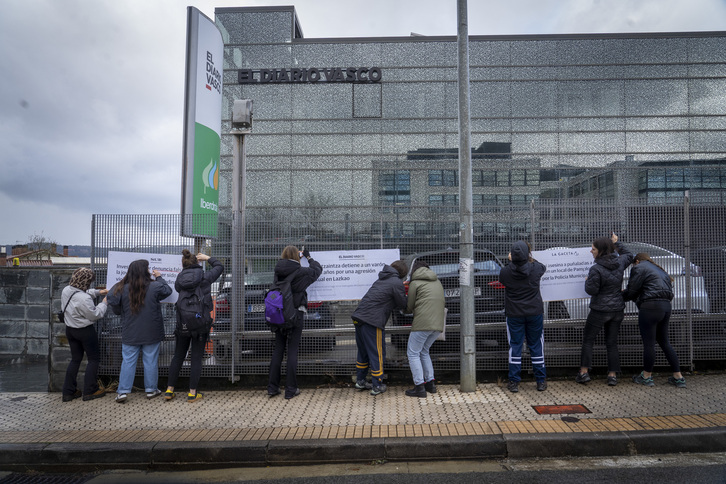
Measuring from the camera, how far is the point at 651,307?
227 inches

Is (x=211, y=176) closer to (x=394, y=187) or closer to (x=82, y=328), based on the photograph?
(x=82, y=328)

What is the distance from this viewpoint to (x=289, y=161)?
14.1m

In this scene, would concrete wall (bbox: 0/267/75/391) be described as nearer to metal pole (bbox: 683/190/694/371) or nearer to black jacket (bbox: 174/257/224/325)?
black jacket (bbox: 174/257/224/325)

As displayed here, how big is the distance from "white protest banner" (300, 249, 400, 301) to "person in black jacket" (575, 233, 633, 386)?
2.57 meters

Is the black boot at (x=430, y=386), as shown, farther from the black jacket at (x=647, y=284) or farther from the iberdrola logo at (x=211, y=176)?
the iberdrola logo at (x=211, y=176)

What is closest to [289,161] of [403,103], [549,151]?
[403,103]

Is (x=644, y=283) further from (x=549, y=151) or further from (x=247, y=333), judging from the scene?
(x=549, y=151)

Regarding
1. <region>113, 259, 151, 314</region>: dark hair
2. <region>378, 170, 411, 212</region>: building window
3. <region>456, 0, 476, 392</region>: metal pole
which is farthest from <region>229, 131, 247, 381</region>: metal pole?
<region>378, 170, 411, 212</region>: building window

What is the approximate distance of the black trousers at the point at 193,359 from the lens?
596 cm

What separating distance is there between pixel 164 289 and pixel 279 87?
32.1 feet

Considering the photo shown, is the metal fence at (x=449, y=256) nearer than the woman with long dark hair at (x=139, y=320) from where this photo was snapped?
No

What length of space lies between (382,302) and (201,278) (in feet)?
7.62

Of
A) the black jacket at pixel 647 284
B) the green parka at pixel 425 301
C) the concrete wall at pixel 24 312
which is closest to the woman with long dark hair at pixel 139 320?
the green parka at pixel 425 301

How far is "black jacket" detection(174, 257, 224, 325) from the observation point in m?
5.82
